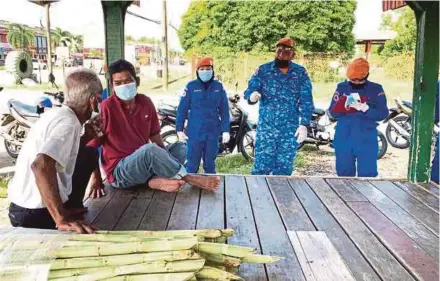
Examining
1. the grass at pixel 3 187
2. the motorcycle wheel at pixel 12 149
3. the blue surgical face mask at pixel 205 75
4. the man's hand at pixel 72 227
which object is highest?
the blue surgical face mask at pixel 205 75

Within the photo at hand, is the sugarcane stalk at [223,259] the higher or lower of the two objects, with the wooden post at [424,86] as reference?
lower

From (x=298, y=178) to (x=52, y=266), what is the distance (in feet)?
7.71

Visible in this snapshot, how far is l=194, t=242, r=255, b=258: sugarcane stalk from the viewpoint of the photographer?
1692mm

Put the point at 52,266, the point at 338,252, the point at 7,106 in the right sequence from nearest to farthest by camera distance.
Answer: the point at 52,266 < the point at 338,252 < the point at 7,106

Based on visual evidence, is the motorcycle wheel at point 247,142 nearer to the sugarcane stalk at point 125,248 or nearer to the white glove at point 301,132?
the white glove at point 301,132

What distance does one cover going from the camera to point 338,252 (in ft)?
7.00

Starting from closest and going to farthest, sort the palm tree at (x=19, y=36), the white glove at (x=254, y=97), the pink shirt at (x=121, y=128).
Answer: the pink shirt at (x=121, y=128), the white glove at (x=254, y=97), the palm tree at (x=19, y=36)

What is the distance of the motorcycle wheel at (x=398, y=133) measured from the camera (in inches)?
262

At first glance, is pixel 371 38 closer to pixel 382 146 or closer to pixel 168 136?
pixel 382 146

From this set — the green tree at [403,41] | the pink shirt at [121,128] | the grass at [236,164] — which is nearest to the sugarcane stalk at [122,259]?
the pink shirt at [121,128]

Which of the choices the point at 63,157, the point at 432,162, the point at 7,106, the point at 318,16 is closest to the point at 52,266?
the point at 63,157

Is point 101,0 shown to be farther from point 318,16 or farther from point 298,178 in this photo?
point 318,16

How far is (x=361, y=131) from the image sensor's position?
3.66m

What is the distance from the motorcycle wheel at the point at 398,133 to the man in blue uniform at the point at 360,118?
3230 millimetres
